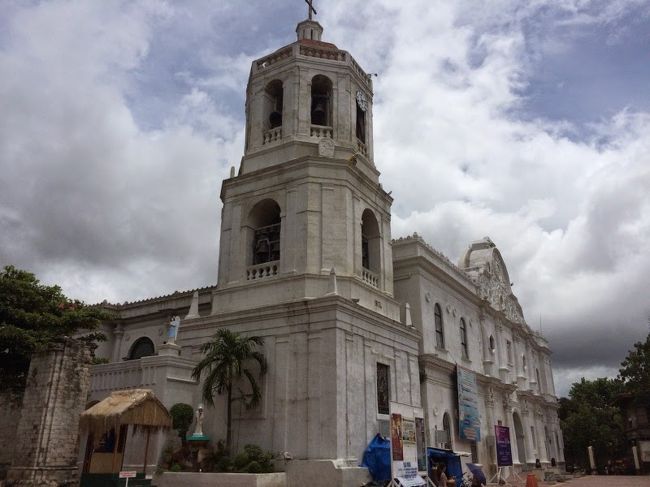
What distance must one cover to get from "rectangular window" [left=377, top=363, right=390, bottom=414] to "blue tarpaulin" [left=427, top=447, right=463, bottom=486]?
2135 mm

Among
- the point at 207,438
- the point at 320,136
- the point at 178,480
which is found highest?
the point at 320,136

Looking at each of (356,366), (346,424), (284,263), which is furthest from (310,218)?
(346,424)

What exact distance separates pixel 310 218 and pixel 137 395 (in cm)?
729

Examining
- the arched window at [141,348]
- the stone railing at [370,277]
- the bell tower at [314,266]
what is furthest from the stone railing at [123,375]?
the stone railing at [370,277]

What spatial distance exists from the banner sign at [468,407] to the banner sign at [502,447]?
0.81m

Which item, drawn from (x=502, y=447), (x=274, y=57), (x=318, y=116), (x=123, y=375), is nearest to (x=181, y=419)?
(x=123, y=375)

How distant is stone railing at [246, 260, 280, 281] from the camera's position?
18.5 m

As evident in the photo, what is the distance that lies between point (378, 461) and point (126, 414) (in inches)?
266

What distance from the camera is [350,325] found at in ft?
55.1

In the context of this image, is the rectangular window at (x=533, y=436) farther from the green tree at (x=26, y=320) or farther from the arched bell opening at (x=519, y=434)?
the green tree at (x=26, y=320)

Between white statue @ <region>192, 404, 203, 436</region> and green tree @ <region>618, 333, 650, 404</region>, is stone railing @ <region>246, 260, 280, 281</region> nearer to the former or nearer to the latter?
white statue @ <region>192, 404, 203, 436</region>

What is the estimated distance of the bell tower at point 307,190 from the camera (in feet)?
59.6

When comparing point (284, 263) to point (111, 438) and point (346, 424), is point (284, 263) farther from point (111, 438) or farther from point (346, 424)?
point (111, 438)

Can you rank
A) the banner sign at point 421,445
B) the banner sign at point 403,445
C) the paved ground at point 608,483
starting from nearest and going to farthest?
the banner sign at point 403,445, the banner sign at point 421,445, the paved ground at point 608,483
